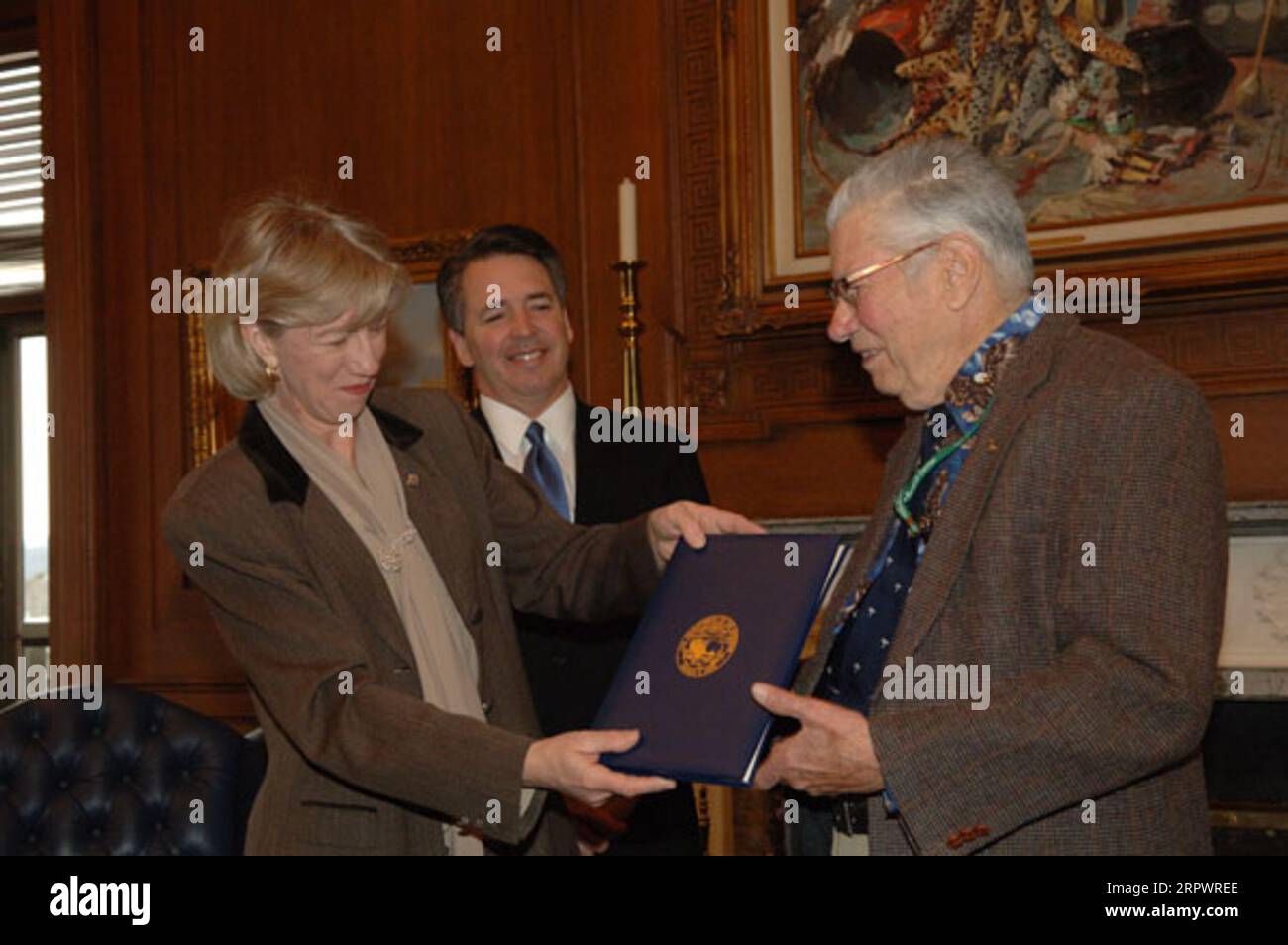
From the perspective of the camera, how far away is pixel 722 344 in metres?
4.92

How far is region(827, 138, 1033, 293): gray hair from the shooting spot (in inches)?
88.7

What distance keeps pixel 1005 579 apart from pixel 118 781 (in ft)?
5.18

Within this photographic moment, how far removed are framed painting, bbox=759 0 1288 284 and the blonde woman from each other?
2.17 m

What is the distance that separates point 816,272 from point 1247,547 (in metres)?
1.53

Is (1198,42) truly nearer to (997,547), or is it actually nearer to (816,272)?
(816,272)

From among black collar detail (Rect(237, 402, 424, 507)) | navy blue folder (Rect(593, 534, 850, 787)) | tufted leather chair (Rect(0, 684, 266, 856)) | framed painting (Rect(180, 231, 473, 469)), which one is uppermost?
framed painting (Rect(180, 231, 473, 469))

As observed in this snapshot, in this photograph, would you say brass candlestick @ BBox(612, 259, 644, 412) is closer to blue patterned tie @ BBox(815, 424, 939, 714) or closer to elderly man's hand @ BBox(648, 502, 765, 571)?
elderly man's hand @ BBox(648, 502, 765, 571)

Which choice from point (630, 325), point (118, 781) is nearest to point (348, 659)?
point (118, 781)

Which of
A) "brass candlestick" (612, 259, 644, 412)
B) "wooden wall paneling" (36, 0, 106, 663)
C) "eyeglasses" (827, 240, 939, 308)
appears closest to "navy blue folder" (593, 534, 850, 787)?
"eyeglasses" (827, 240, 939, 308)

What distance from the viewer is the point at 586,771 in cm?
225

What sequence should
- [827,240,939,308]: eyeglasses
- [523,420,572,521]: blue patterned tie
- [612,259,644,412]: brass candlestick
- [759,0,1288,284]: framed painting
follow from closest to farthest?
[827,240,939,308]: eyeglasses
[523,420,572,521]: blue patterned tie
[759,0,1288,284]: framed painting
[612,259,644,412]: brass candlestick

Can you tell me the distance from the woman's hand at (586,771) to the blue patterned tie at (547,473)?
119 centimetres

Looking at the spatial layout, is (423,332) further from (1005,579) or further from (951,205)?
(1005,579)

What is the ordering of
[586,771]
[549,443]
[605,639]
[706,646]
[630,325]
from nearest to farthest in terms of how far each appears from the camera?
[586,771] < [706,646] < [605,639] < [549,443] < [630,325]
